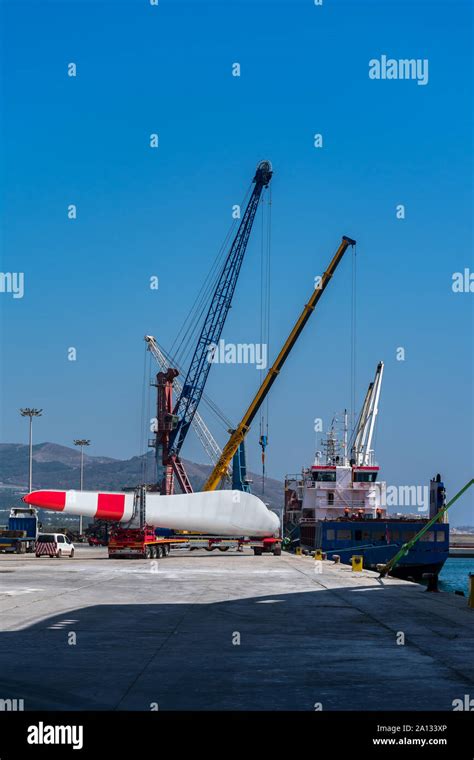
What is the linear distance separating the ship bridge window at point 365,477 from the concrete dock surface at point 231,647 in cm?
5678

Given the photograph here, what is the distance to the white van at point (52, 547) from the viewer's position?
67125 mm

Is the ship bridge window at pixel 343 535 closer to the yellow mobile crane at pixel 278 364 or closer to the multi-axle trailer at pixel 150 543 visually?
the multi-axle trailer at pixel 150 543

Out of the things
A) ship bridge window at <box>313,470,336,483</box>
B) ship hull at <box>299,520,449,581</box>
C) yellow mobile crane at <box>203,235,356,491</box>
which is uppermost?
yellow mobile crane at <box>203,235,356,491</box>

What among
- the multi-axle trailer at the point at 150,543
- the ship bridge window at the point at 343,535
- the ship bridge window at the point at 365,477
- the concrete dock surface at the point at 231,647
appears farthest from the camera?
the ship bridge window at the point at 365,477

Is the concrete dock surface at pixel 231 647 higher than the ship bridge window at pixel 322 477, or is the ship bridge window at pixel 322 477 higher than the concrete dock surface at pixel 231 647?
the ship bridge window at pixel 322 477

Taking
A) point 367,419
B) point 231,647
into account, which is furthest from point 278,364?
point 231,647

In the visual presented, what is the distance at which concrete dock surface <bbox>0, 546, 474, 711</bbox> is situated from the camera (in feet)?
46.6

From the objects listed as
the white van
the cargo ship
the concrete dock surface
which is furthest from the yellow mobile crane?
the concrete dock surface

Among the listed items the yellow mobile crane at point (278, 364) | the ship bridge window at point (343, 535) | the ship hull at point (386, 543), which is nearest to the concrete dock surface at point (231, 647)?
the ship hull at point (386, 543)

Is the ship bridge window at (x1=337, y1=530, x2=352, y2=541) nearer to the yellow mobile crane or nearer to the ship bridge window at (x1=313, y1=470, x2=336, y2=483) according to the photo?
the ship bridge window at (x1=313, y1=470, x2=336, y2=483)

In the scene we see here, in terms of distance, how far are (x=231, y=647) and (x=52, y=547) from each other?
49.2 meters

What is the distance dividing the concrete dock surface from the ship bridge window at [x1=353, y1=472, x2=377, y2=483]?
186ft

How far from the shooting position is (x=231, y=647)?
790 inches
